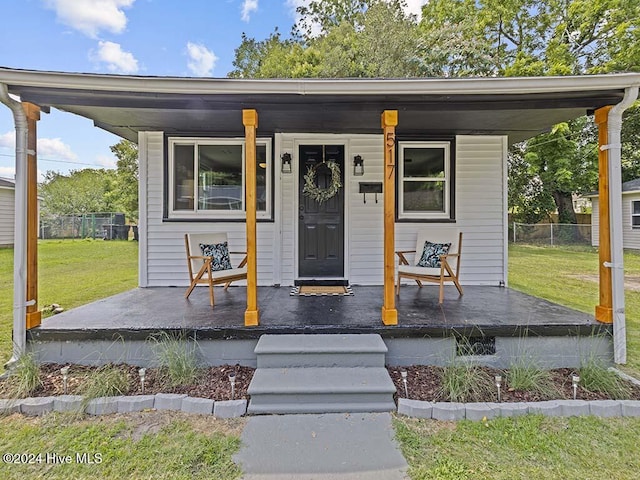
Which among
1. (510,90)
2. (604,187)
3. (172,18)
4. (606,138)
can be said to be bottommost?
(604,187)

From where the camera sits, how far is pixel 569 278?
773 centimetres

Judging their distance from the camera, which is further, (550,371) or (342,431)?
(550,371)

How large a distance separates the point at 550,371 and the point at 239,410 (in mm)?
2644

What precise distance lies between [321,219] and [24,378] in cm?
366

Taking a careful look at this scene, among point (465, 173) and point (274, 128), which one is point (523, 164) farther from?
point (274, 128)

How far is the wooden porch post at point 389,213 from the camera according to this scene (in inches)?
128

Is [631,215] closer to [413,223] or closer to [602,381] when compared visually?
[413,223]

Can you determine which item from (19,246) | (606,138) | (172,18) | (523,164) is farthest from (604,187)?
(172,18)

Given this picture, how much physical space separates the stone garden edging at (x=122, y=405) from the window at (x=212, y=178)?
3004 millimetres

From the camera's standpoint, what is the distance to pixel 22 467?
2.03 meters

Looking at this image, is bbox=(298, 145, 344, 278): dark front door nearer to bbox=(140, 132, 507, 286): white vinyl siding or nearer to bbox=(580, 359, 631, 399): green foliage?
bbox=(140, 132, 507, 286): white vinyl siding

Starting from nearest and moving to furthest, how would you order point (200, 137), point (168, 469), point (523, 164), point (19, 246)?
1. point (168, 469)
2. point (19, 246)
3. point (200, 137)
4. point (523, 164)

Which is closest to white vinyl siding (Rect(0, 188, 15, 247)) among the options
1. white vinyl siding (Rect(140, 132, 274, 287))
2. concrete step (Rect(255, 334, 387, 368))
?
white vinyl siding (Rect(140, 132, 274, 287))

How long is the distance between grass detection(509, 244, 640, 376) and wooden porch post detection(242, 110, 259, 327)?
10.9 ft
